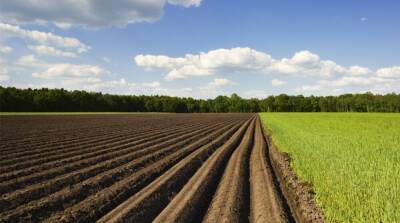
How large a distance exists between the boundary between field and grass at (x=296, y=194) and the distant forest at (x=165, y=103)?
75384 millimetres

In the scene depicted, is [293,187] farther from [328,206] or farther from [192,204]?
[192,204]

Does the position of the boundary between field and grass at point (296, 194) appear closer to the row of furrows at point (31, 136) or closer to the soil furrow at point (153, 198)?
the soil furrow at point (153, 198)

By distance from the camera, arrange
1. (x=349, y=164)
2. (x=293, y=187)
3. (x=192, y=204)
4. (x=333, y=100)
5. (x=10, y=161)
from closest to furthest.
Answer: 1. (x=192, y=204)
2. (x=293, y=187)
3. (x=349, y=164)
4. (x=10, y=161)
5. (x=333, y=100)

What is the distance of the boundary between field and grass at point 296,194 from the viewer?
7019mm

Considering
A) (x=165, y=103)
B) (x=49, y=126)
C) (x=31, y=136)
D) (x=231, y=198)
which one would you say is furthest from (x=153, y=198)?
(x=165, y=103)

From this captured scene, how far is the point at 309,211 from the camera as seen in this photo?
7.21 metres

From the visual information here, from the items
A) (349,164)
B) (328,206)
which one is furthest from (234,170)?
(328,206)

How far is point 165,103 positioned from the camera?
12412 cm

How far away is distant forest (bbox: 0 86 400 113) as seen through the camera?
256 ft

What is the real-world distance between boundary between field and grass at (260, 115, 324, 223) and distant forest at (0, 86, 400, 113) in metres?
75.4

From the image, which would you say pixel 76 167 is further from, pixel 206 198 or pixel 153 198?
pixel 206 198

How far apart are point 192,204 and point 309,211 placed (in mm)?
2546

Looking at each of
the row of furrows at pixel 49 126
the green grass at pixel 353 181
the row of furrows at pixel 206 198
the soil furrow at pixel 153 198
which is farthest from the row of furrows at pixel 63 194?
the row of furrows at pixel 49 126

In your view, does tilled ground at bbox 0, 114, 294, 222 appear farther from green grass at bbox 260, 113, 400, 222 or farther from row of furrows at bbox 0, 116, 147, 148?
row of furrows at bbox 0, 116, 147, 148
